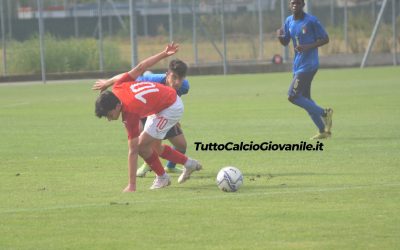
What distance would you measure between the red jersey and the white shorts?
54mm

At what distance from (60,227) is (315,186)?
3.31 meters

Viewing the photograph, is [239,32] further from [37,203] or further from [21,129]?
[37,203]

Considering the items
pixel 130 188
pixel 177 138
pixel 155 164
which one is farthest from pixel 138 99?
pixel 177 138

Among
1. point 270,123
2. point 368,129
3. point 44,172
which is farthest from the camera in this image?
point 270,123

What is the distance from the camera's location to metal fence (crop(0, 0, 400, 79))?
41625 millimetres

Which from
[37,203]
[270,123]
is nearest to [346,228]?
[37,203]

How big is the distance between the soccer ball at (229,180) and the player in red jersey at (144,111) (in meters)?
0.78

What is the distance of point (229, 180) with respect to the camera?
1122 centimetres

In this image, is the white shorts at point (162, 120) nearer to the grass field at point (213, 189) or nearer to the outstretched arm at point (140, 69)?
the outstretched arm at point (140, 69)

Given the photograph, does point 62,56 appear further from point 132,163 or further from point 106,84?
point 132,163

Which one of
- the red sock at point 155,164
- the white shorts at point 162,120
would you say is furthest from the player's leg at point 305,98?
the red sock at point 155,164

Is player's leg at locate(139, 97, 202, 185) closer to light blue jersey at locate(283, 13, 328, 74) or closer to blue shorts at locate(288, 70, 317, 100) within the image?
blue shorts at locate(288, 70, 317, 100)

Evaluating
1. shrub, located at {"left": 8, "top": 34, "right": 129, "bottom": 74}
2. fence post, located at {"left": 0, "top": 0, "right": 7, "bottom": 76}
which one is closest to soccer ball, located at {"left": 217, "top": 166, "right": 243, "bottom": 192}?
fence post, located at {"left": 0, "top": 0, "right": 7, "bottom": 76}

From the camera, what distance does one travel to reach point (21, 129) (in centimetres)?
2016
